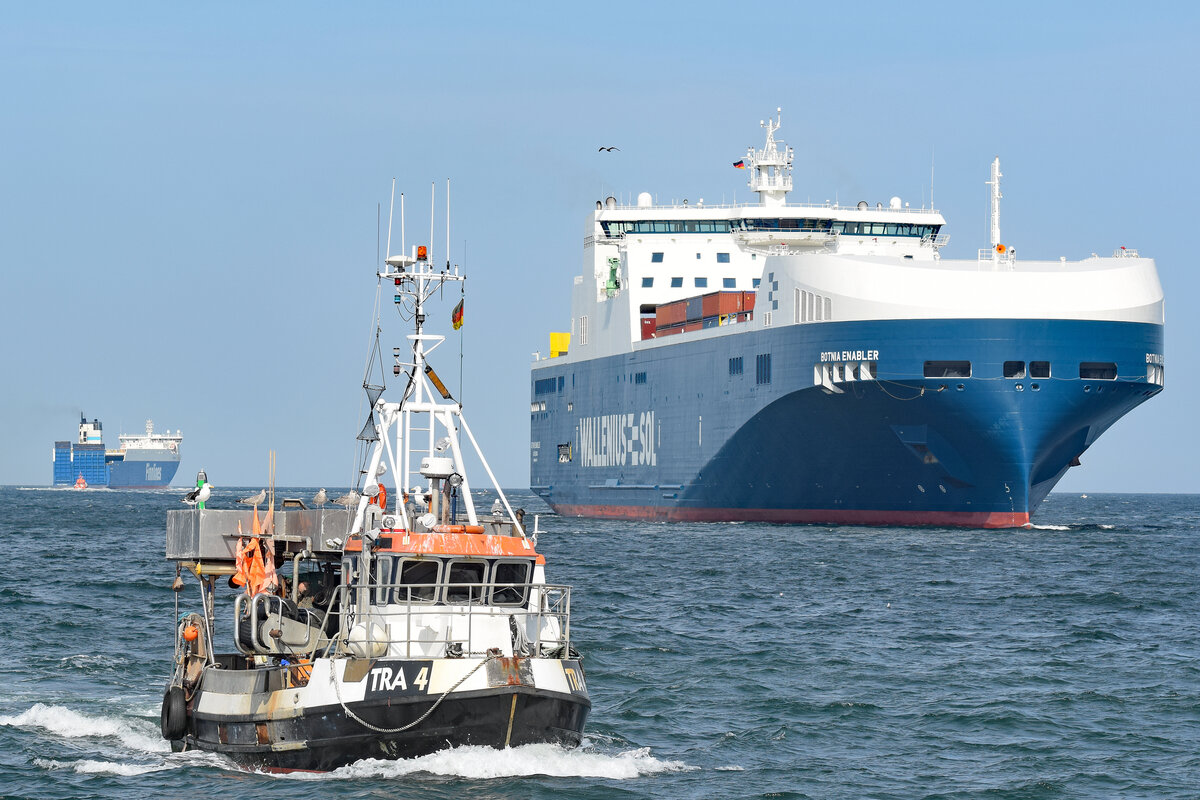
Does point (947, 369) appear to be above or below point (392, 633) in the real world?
above

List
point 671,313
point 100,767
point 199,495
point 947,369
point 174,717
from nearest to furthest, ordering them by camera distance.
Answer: point 100,767
point 174,717
point 199,495
point 947,369
point 671,313

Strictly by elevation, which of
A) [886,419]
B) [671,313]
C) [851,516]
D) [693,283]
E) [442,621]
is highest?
[693,283]

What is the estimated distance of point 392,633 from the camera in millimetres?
19859

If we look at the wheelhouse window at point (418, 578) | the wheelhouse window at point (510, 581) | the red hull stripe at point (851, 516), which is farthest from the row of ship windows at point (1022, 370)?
the wheelhouse window at point (418, 578)

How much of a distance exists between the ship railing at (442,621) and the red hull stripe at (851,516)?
45.0 meters

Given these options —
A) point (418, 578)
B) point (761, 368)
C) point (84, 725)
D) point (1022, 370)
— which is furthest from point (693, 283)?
point (418, 578)

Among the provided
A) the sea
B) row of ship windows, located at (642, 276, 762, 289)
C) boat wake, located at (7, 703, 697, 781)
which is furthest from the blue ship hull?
boat wake, located at (7, 703, 697, 781)

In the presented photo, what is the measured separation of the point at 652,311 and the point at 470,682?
6495 centimetres

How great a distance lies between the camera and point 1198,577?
4912cm

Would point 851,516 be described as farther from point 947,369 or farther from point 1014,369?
point 1014,369

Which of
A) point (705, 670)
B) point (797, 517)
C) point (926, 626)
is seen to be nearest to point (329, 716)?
point (705, 670)

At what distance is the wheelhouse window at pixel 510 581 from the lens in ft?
66.6

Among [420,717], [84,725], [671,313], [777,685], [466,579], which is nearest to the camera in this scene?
[420,717]

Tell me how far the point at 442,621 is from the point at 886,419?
42451mm
